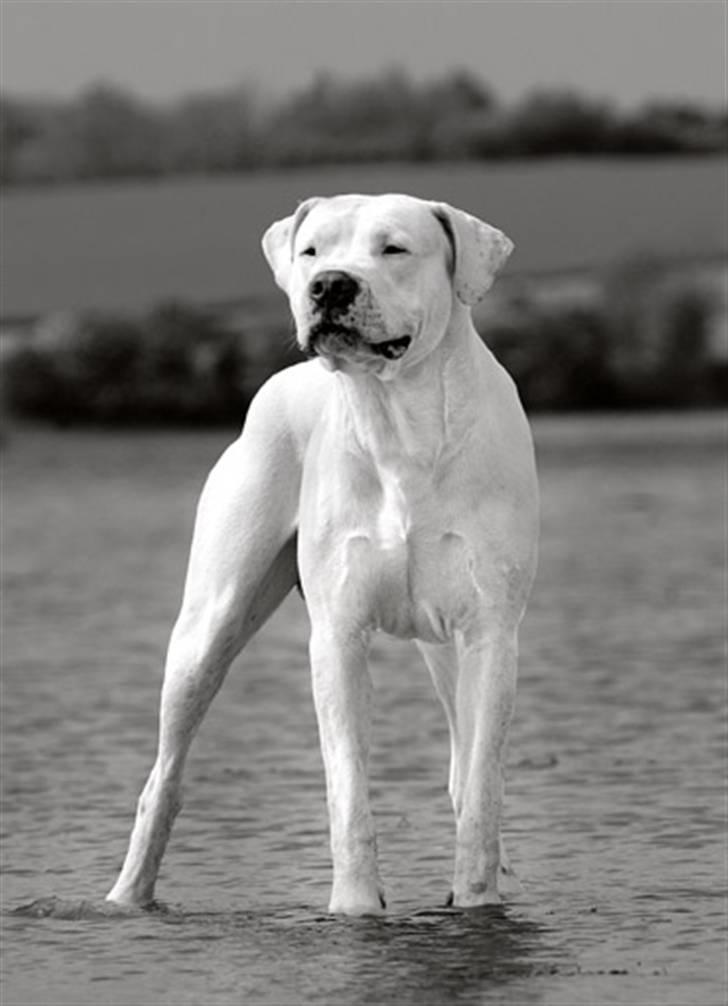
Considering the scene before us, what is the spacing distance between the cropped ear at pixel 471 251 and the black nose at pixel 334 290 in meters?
0.43

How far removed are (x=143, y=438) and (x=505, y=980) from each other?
87.0 ft

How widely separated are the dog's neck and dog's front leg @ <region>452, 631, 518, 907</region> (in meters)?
0.58

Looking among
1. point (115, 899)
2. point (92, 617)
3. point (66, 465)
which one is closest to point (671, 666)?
point (92, 617)

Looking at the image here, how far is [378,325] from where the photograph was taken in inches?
388

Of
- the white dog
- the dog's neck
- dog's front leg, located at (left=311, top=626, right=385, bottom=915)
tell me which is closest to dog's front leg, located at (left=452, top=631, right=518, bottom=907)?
the white dog

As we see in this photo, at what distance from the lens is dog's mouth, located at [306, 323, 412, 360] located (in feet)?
32.2

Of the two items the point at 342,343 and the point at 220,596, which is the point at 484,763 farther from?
the point at 342,343

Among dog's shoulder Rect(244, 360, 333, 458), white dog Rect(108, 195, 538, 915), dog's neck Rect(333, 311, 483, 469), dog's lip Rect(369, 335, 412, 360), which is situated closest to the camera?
dog's lip Rect(369, 335, 412, 360)

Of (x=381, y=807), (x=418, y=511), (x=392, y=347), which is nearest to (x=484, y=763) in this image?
(x=418, y=511)

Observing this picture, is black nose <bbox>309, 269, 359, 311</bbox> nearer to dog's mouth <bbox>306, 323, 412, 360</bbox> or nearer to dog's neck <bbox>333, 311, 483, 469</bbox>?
dog's mouth <bbox>306, 323, 412, 360</bbox>

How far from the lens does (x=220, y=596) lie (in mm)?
10766

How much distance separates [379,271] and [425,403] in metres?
0.48

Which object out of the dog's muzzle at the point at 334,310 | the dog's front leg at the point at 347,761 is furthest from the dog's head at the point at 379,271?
the dog's front leg at the point at 347,761

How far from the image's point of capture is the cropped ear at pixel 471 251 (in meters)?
10.1
